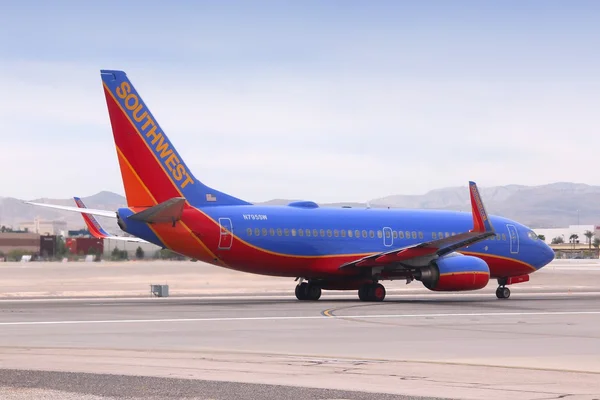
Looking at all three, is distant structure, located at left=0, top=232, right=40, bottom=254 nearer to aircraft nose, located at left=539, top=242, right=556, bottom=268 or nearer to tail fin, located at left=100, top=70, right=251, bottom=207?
aircraft nose, located at left=539, top=242, right=556, bottom=268

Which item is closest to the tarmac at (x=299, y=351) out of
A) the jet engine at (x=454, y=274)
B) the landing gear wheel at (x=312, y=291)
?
the jet engine at (x=454, y=274)

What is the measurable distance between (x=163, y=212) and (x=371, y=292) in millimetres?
8730

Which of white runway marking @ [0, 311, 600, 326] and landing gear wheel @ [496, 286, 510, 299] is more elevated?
landing gear wheel @ [496, 286, 510, 299]

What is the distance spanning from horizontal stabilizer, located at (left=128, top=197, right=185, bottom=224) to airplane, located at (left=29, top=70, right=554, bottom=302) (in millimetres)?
33

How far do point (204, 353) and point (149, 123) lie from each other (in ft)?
58.5

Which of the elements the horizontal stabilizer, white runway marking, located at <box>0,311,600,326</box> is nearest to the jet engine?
white runway marking, located at <box>0,311,600,326</box>

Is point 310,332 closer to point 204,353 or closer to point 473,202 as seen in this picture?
point 204,353

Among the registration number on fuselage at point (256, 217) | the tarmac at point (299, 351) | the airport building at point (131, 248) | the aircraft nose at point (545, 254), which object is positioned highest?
the airport building at point (131, 248)

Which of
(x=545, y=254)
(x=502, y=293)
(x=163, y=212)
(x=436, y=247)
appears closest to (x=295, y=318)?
(x=163, y=212)

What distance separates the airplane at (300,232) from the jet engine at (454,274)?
37 millimetres

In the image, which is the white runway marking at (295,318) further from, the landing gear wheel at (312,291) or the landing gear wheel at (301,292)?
the landing gear wheel at (301,292)

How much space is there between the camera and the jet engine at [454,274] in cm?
3678

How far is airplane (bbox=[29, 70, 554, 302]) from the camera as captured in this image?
111 feet

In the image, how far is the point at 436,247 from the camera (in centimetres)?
3659
